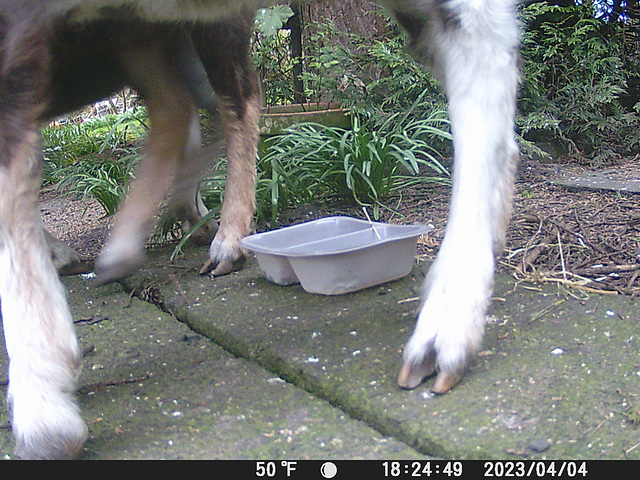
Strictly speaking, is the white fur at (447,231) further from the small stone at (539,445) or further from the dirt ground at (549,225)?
the dirt ground at (549,225)

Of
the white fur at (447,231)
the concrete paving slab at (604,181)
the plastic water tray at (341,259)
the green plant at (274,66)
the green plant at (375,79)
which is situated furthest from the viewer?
the green plant at (274,66)

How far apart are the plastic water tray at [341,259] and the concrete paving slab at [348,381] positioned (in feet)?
0.19

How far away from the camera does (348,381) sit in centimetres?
144

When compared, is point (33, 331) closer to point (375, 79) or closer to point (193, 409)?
point (193, 409)

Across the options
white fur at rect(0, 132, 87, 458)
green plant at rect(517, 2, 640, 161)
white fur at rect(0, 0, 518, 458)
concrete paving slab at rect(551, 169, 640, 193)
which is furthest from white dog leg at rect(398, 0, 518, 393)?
green plant at rect(517, 2, 640, 161)

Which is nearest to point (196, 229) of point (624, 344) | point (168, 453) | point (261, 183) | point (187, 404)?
point (261, 183)

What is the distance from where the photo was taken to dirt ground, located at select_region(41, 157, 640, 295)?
203cm

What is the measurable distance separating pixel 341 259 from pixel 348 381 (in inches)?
24.7

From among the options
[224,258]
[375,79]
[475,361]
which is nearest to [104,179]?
[224,258]

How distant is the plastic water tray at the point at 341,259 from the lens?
2.02 meters

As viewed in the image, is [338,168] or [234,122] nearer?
[234,122]

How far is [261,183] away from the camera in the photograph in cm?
300
